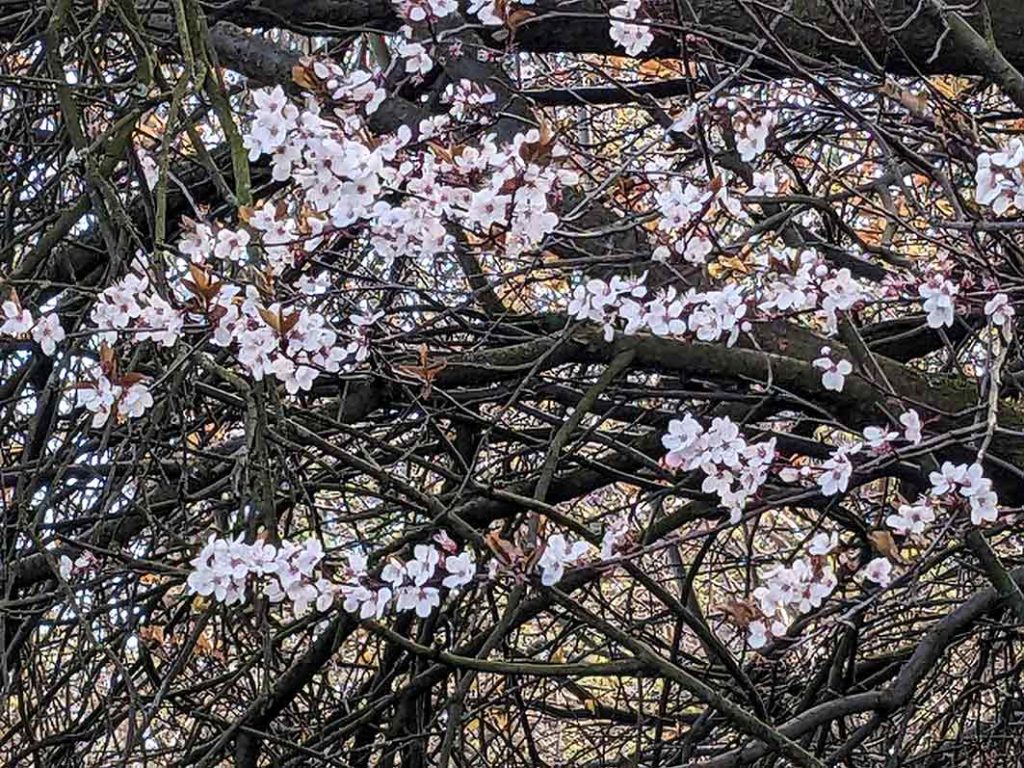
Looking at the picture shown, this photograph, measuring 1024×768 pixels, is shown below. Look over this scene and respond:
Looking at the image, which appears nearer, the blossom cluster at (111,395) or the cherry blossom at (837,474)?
the blossom cluster at (111,395)

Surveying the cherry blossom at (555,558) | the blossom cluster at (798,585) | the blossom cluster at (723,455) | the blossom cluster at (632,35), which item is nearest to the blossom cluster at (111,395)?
the cherry blossom at (555,558)

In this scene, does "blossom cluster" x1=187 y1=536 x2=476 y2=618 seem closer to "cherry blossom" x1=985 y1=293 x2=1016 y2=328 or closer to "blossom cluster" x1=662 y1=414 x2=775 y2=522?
"blossom cluster" x1=662 y1=414 x2=775 y2=522

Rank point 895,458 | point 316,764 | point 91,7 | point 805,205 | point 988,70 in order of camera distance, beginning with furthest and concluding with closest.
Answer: point 316,764 < point 91,7 < point 805,205 < point 988,70 < point 895,458

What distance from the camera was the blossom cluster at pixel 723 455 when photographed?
231cm

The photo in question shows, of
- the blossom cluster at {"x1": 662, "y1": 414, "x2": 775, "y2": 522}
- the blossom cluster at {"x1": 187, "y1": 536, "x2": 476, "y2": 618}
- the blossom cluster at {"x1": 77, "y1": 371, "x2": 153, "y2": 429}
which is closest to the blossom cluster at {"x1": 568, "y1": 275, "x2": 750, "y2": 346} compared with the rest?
the blossom cluster at {"x1": 662, "y1": 414, "x2": 775, "y2": 522}

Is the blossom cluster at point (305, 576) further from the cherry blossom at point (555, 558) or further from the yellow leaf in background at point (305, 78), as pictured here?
the yellow leaf in background at point (305, 78)

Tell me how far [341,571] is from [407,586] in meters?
0.12

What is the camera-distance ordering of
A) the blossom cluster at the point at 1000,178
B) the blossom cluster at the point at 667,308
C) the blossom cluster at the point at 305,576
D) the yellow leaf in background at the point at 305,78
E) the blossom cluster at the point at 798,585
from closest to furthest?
1. the blossom cluster at the point at 1000,178
2. the blossom cluster at the point at 305,576
3. the blossom cluster at the point at 798,585
4. the blossom cluster at the point at 667,308
5. the yellow leaf in background at the point at 305,78

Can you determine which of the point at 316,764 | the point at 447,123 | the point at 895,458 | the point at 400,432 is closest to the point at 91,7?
the point at 447,123

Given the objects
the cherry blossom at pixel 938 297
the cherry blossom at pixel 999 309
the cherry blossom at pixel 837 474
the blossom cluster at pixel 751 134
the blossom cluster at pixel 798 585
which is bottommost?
the blossom cluster at pixel 798 585

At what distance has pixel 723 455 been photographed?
7.61 ft

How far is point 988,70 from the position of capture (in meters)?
2.31

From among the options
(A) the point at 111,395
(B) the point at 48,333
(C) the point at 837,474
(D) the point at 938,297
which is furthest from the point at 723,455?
(B) the point at 48,333

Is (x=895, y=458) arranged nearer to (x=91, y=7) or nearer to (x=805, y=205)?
(x=805, y=205)
